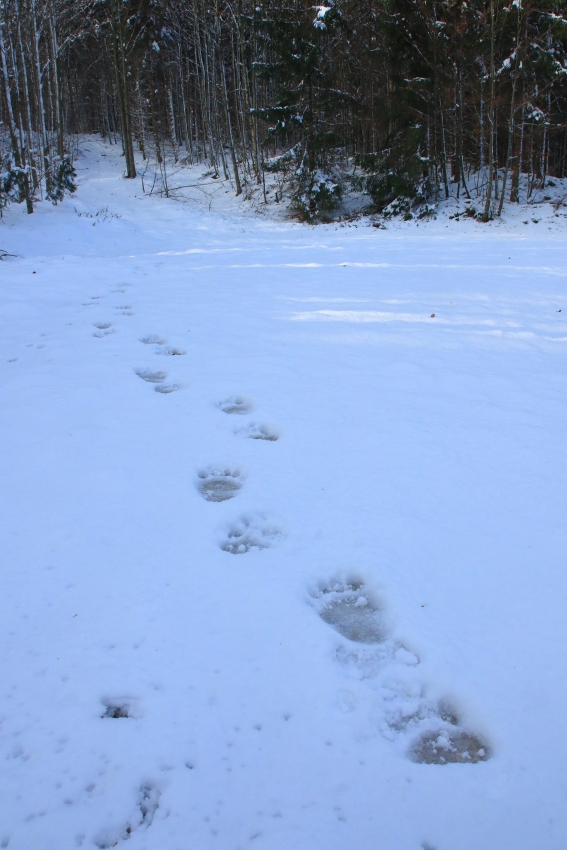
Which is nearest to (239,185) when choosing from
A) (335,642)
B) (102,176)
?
(102,176)

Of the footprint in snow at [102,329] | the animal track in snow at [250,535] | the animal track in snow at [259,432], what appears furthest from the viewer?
the footprint in snow at [102,329]

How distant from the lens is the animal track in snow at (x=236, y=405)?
3.13 m

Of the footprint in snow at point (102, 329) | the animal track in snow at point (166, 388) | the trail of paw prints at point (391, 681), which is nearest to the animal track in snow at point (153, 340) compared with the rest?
the footprint in snow at point (102, 329)

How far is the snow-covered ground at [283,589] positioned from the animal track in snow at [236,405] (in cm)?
2

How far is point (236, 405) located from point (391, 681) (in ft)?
6.51

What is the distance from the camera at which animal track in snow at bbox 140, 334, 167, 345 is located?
4.19 metres

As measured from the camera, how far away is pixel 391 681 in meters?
1.51

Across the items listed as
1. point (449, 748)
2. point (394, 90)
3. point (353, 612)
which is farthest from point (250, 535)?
point (394, 90)

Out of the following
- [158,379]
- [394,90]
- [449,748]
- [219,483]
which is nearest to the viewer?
[449,748]

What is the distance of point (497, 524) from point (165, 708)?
58.3 inches

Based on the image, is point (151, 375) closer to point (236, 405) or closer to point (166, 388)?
point (166, 388)

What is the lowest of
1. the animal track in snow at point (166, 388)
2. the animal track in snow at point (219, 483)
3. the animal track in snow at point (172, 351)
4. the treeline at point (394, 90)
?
the animal track in snow at point (219, 483)

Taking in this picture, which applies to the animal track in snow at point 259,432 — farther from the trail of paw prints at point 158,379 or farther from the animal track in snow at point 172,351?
the animal track in snow at point 172,351

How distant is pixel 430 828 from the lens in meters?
1.17
